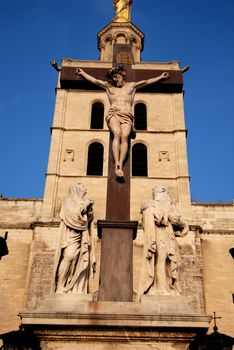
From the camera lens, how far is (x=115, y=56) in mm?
7363

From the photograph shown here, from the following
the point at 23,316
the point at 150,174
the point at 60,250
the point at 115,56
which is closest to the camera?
the point at 23,316

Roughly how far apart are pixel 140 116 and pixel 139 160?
3.29m

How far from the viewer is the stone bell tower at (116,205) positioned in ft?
14.8

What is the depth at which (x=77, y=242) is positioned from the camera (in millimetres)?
5434

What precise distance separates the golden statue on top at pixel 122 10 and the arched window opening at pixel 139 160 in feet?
44.9

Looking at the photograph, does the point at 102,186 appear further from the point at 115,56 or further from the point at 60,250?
the point at 60,250

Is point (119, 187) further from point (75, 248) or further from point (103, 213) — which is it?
point (103, 213)

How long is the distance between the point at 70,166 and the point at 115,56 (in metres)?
15.9

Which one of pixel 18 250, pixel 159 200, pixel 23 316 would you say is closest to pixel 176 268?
pixel 159 200

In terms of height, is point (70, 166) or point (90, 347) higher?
point (70, 166)

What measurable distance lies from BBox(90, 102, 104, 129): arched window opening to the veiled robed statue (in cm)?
1990

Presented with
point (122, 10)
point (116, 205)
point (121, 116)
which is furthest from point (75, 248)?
point (122, 10)

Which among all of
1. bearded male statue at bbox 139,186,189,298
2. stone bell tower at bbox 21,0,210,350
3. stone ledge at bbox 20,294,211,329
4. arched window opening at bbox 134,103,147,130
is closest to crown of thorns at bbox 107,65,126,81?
stone bell tower at bbox 21,0,210,350

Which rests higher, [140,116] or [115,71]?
[140,116]
